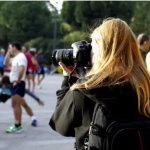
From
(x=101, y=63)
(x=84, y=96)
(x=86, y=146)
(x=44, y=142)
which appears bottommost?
(x=44, y=142)

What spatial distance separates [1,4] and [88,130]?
181ft

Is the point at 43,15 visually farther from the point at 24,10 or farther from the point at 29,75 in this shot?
the point at 29,75

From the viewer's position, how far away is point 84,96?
2.05 meters

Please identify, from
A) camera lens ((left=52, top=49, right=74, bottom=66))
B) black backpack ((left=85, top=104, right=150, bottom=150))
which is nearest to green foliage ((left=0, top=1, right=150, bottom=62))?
camera lens ((left=52, top=49, right=74, bottom=66))

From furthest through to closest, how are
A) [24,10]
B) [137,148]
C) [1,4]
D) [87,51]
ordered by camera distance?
[1,4]
[24,10]
[87,51]
[137,148]

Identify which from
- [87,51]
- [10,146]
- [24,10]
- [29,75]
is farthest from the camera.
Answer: [24,10]

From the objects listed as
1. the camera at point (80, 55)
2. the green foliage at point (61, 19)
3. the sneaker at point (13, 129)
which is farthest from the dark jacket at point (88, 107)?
the green foliage at point (61, 19)

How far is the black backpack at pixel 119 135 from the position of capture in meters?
1.98

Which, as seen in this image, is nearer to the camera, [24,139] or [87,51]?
[87,51]

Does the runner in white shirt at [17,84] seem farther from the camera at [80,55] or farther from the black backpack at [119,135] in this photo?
the black backpack at [119,135]

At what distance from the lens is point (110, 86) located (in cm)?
198

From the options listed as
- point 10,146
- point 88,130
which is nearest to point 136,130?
point 88,130

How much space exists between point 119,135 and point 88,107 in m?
0.25

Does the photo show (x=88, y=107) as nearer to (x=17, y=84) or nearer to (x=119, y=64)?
(x=119, y=64)
